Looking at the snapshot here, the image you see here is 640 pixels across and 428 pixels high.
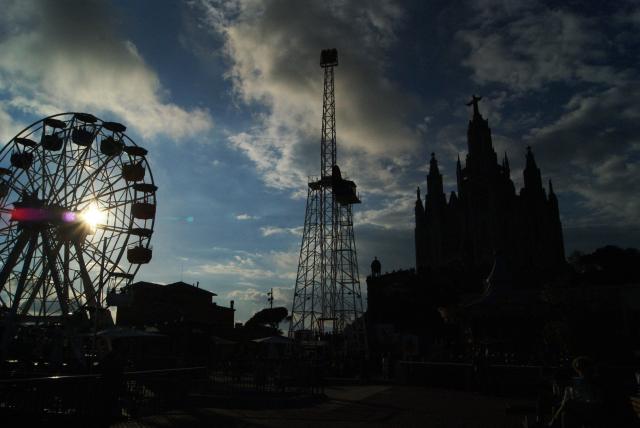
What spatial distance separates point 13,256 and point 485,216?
89.2 meters

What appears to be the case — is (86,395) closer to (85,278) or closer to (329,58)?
(85,278)

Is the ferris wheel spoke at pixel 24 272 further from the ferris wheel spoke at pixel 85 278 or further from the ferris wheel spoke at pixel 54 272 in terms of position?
the ferris wheel spoke at pixel 85 278

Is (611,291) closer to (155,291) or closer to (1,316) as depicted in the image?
(1,316)

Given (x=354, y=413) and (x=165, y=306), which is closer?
(x=354, y=413)

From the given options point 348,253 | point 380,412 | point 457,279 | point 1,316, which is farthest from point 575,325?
point 457,279

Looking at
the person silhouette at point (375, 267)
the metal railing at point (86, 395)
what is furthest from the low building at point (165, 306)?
the metal railing at point (86, 395)

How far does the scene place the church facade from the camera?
10231 centimetres

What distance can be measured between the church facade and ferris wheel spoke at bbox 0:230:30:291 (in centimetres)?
8068

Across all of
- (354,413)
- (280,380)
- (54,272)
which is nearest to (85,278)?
(54,272)

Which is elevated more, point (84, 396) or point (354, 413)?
point (84, 396)

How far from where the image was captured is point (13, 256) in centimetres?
3164

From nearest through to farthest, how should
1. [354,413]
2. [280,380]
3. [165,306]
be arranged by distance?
[354,413] < [280,380] < [165,306]

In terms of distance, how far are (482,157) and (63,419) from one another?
107 metres

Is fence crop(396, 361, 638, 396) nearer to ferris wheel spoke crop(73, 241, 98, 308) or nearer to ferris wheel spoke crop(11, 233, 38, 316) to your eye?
ferris wheel spoke crop(73, 241, 98, 308)
